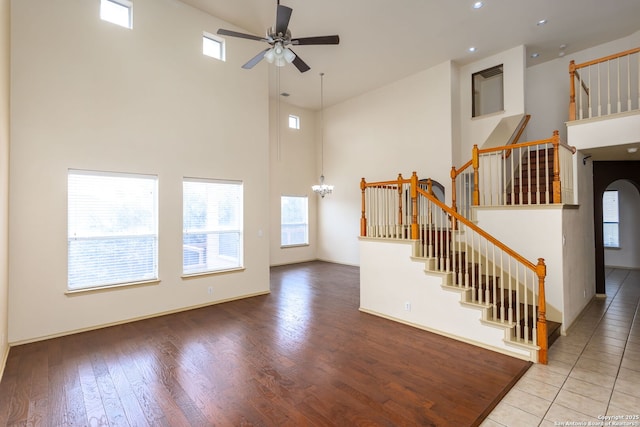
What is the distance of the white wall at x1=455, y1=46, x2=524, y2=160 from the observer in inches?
263

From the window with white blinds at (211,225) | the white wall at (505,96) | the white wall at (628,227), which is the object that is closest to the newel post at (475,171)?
the white wall at (505,96)

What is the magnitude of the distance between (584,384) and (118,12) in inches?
303

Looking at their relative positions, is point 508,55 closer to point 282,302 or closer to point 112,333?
point 282,302

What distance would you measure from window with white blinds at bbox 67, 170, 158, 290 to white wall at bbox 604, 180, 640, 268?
40.1 feet

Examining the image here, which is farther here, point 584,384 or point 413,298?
point 413,298

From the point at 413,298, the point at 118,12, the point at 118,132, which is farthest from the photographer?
the point at 118,12

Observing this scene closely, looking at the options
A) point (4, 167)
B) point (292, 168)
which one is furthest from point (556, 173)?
point (292, 168)

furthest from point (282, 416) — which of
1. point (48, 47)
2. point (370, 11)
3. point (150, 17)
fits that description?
point (370, 11)

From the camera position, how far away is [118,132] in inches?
181

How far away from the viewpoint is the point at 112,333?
4.24 meters

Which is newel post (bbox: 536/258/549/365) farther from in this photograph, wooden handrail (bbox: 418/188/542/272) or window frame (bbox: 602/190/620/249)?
window frame (bbox: 602/190/620/249)

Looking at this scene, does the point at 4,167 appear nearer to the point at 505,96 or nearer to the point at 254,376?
the point at 254,376

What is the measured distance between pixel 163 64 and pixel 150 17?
2.38 ft

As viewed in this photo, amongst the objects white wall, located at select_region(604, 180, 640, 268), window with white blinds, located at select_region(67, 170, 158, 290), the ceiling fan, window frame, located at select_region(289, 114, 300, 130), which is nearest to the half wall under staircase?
the ceiling fan
